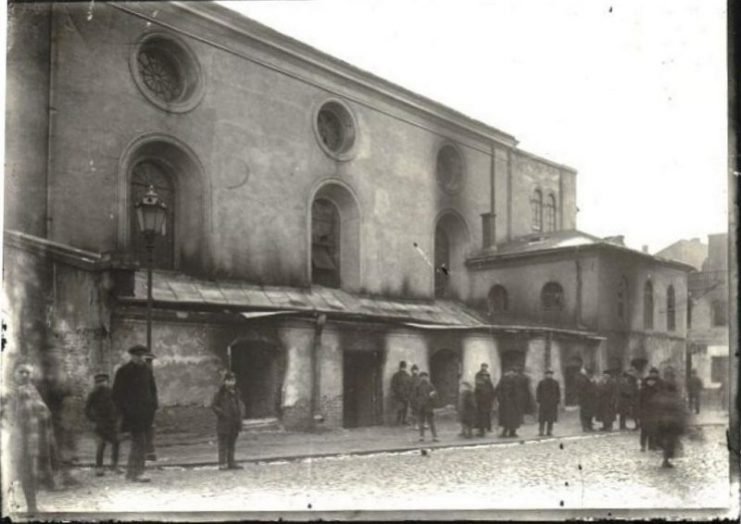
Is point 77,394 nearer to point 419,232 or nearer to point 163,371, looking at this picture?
point 163,371

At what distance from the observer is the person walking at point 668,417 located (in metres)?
8.28

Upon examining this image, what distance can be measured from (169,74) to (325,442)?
496cm

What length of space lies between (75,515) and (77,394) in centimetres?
120

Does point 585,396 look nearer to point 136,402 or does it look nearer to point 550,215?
point 550,215

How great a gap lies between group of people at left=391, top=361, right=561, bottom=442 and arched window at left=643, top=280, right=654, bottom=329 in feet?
4.88

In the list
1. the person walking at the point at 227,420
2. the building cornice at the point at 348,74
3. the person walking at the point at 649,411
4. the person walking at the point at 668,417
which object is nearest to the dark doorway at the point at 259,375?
the person walking at the point at 227,420

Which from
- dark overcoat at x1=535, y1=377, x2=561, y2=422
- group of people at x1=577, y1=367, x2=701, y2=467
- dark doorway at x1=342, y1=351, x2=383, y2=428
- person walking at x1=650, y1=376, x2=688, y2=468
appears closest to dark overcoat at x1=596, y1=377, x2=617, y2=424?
group of people at x1=577, y1=367, x2=701, y2=467

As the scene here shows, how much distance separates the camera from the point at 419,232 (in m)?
10.4

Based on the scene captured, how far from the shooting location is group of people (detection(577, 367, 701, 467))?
841 centimetres

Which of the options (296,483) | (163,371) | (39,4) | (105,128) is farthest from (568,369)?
(39,4)

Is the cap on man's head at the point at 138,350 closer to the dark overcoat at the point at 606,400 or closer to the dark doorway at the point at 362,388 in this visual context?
the dark doorway at the point at 362,388

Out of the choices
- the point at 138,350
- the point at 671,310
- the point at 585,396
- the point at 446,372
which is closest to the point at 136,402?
the point at 138,350

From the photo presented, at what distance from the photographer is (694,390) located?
27.5ft

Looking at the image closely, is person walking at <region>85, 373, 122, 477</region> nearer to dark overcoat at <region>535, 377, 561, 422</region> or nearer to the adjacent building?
the adjacent building
